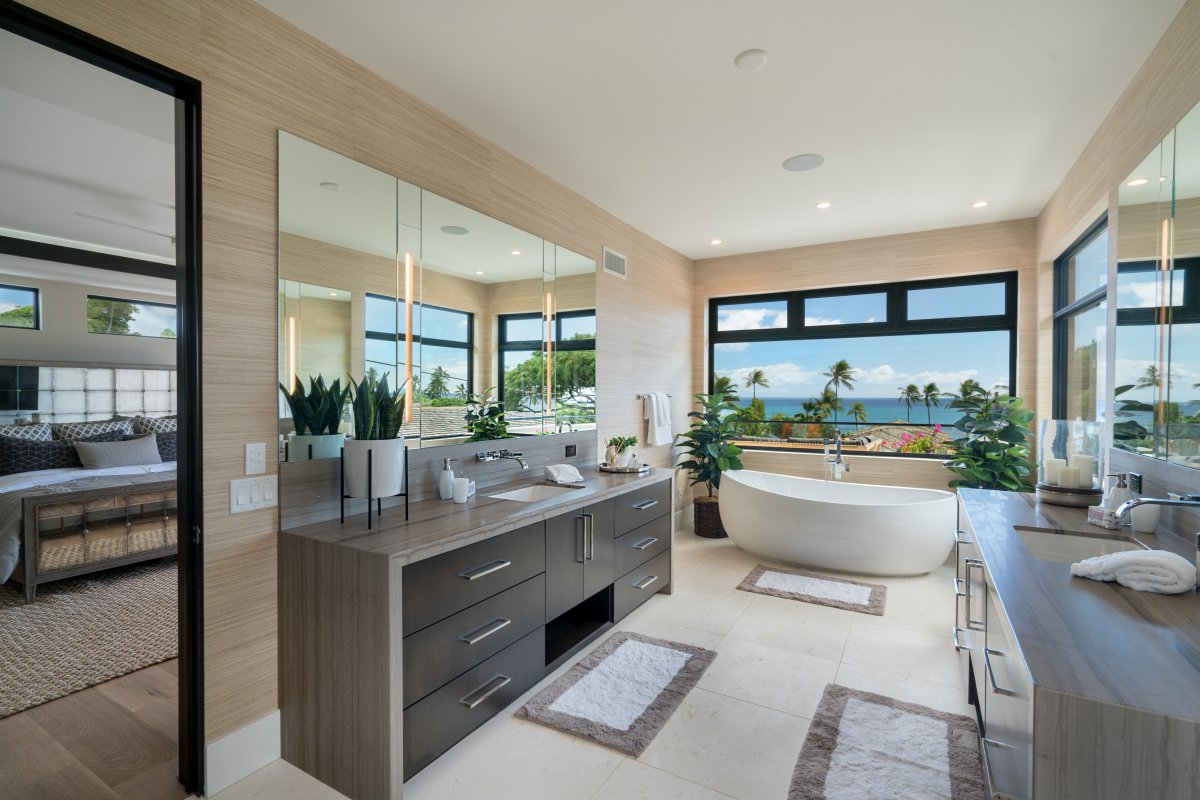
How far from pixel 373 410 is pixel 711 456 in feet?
10.8

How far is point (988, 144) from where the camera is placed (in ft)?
9.69

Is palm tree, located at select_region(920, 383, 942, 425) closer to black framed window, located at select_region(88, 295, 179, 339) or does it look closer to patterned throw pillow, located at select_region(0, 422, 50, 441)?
black framed window, located at select_region(88, 295, 179, 339)

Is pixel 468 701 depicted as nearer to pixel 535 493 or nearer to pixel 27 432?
pixel 535 493

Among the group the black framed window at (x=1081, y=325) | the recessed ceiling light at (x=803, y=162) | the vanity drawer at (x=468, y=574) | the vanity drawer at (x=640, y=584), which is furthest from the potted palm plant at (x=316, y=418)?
the black framed window at (x=1081, y=325)

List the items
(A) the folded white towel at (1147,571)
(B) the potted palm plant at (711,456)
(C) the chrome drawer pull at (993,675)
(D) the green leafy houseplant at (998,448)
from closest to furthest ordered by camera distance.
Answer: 1. (C) the chrome drawer pull at (993,675)
2. (A) the folded white towel at (1147,571)
3. (D) the green leafy houseplant at (998,448)
4. (B) the potted palm plant at (711,456)

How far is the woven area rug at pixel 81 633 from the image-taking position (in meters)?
2.47

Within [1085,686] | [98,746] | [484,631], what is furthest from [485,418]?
[1085,686]

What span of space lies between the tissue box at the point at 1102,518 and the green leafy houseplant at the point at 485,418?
100.0 inches

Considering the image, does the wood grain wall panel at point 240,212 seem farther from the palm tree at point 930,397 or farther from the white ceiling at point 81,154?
the palm tree at point 930,397

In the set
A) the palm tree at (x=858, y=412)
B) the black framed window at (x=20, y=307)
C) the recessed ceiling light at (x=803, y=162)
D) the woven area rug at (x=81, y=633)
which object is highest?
the recessed ceiling light at (x=803, y=162)

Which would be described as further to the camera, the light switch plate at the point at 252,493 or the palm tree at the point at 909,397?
the palm tree at the point at 909,397

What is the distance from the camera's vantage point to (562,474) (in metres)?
3.14

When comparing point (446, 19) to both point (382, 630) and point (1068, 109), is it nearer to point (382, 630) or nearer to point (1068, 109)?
point (382, 630)

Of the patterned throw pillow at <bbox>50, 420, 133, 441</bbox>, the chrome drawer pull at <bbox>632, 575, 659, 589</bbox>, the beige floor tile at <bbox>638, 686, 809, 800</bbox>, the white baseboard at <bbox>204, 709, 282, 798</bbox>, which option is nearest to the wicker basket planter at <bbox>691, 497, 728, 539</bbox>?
the chrome drawer pull at <bbox>632, 575, 659, 589</bbox>
